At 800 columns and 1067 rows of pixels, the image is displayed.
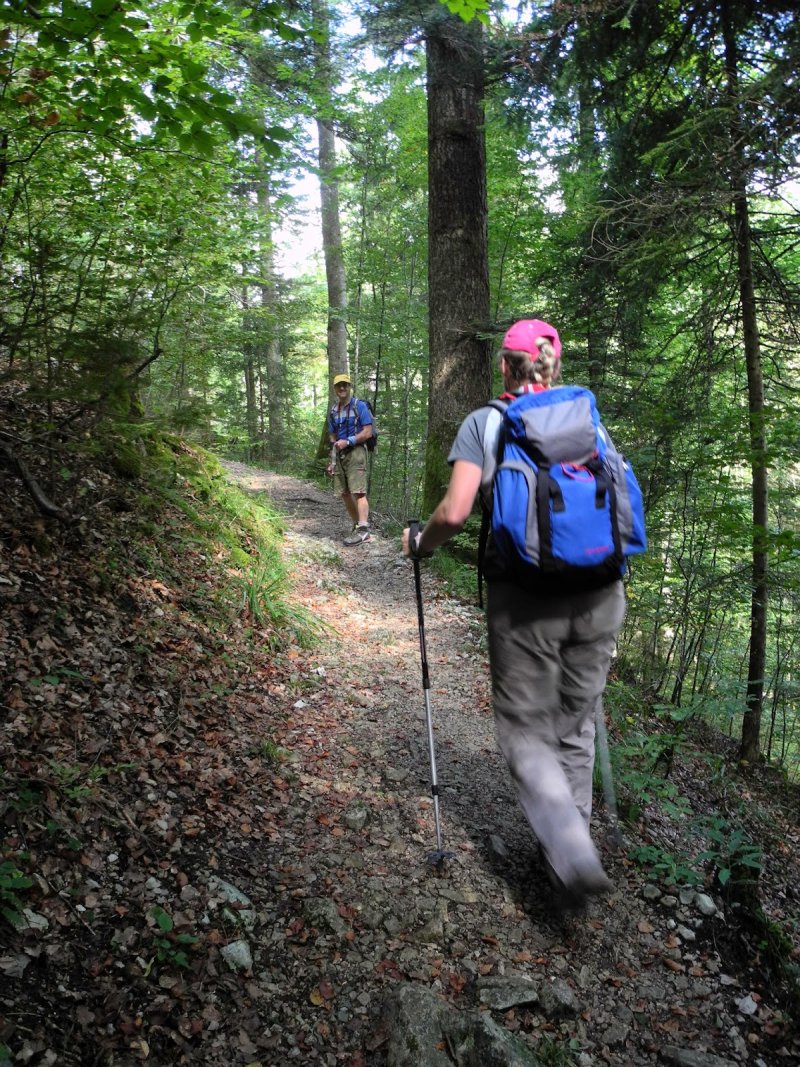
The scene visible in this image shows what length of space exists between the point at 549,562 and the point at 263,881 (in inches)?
81.3

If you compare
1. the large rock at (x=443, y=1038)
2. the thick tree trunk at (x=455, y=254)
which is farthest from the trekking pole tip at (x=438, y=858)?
the thick tree trunk at (x=455, y=254)

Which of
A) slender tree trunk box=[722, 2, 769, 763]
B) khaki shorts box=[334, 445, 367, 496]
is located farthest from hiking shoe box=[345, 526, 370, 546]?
slender tree trunk box=[722, 2, 769, 763]

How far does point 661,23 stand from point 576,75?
0.93m

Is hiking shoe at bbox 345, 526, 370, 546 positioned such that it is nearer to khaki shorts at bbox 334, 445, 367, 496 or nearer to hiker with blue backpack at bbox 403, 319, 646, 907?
khaki shorts at bbox 334, 445, 367, 496

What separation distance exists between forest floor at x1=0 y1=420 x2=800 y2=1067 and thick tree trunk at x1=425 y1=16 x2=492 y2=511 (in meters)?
4.76

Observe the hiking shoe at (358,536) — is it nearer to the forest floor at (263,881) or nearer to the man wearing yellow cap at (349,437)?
the man wearing yellow cap at (349,437)

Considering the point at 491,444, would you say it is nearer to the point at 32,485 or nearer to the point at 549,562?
the point at 549,562

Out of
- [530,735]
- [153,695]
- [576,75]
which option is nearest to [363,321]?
[576,75]

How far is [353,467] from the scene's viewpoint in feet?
30.4

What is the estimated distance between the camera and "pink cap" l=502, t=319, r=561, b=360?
117 inches

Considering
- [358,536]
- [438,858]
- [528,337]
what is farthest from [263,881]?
[358,536]

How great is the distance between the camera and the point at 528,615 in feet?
9.43

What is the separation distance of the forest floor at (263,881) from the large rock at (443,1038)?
0.07 meters

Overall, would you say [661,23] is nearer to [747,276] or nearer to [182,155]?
[747,276]
